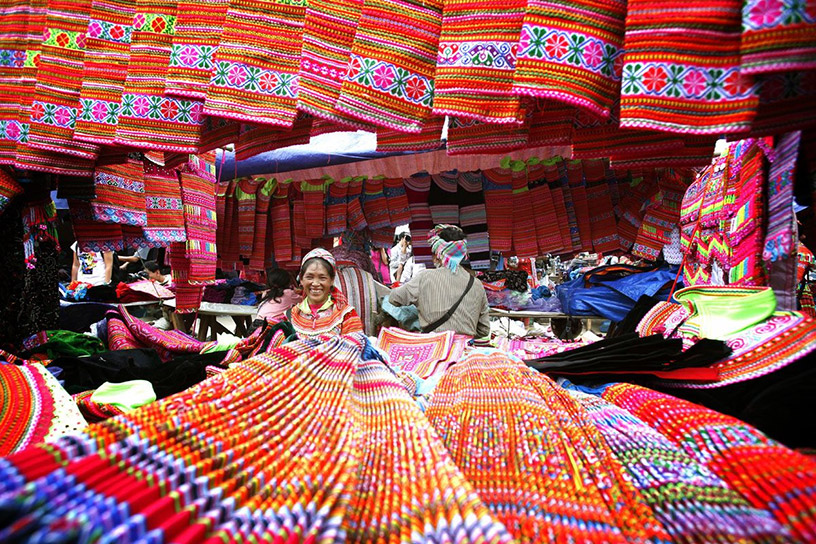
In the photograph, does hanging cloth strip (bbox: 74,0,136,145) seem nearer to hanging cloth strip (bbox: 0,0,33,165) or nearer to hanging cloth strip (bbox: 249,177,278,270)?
hanging cloth strip (bbox: 0,0,33,165)

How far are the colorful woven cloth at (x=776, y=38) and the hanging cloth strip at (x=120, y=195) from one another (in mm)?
2827

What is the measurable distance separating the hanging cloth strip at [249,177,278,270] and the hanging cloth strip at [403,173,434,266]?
1503 millimetres

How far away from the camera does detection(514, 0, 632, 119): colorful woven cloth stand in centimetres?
90

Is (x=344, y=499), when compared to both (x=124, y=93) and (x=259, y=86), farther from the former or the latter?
(x=124, y=93)

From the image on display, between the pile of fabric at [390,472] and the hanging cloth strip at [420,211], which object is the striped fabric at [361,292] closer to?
the hanging cloth strip at [420,211]

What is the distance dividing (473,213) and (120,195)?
3396 millimetres

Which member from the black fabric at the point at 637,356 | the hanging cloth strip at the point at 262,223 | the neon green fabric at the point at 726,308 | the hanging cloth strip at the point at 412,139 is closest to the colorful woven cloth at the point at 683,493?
the black fabric at the point at 637,356

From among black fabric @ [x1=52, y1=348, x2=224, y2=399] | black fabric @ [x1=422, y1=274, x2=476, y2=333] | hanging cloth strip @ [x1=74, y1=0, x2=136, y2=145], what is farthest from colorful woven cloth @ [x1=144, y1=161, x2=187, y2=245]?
black fabric @ [x1=422, y1=274, x2=476, y2=333]

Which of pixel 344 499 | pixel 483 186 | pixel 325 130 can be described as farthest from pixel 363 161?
pixel 344 499

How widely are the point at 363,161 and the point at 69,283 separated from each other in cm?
576

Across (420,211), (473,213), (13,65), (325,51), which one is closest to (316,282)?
(420,211)

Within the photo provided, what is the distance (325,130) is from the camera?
59.7 inches

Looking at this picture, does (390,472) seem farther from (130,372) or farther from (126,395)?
(130,372)

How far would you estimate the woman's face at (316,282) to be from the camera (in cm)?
410
